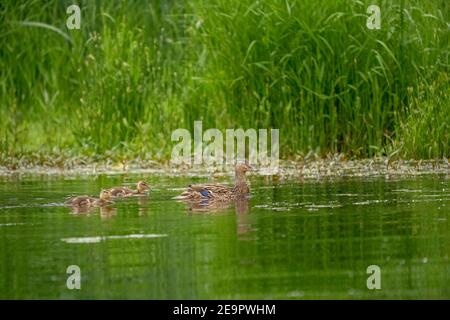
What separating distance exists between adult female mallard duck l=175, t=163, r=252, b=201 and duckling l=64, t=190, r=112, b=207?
2.57 feet

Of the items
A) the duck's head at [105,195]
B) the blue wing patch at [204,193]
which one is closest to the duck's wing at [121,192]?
the duck's head at [105,195]

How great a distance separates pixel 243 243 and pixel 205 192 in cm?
301

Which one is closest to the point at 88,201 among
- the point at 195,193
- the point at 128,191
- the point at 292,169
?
the point at 128,191

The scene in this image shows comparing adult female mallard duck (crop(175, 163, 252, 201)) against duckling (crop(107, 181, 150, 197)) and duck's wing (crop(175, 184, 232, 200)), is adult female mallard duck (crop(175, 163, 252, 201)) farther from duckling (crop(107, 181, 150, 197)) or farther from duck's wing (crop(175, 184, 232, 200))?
duckling (crop(107, 181, 150, 197))

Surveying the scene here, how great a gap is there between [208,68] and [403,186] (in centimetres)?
440

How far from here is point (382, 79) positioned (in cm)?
1697

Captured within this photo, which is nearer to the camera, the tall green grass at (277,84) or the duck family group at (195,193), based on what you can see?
the duck family group at (195,193)

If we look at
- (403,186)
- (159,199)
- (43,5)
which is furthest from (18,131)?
(403,186)

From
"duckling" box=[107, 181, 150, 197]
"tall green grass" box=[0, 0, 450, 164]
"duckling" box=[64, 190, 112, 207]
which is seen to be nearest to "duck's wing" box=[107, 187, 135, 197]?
"duckling" box=[107, 181, 150, 197]

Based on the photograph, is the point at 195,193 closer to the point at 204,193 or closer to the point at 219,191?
the point at 204,193

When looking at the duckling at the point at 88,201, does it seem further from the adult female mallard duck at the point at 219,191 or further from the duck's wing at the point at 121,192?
the adult female mallard duck at the point at 219,191

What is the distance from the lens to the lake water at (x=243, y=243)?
898 cm

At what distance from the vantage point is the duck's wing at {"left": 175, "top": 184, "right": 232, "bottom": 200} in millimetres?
13641

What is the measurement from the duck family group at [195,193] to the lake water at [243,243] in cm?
13
